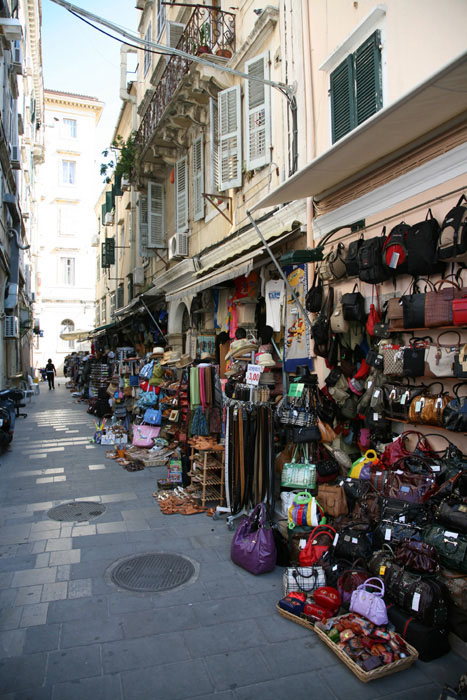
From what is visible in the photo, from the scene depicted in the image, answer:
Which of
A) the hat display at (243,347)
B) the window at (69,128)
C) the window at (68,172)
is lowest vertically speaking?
the hat display at (243,347)

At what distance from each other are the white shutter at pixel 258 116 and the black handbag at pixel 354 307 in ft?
14.0

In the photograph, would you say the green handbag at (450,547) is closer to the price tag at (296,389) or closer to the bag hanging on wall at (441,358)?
the bag hanging on wall at (441,358)

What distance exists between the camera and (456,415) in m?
4.31

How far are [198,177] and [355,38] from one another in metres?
6.83

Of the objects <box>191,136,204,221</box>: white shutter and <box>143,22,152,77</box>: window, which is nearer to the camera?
<box>191,136,204,221</box>: white shutter

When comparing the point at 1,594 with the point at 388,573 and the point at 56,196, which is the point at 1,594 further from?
the point at 56,196

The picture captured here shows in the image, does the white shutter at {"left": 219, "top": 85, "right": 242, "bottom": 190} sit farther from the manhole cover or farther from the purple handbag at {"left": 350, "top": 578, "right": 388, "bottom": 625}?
the purple handbag at {"left": 350, "top": 578, "right": 388, "bottom": 625}

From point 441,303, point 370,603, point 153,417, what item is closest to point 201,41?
point 153,417

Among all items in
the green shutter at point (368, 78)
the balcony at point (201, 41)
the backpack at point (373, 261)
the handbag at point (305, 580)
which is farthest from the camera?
the balcony at point (201, 41)

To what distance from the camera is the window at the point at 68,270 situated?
42875mm

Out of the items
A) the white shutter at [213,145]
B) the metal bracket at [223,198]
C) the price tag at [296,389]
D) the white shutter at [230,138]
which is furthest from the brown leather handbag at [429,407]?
the white shutter at [213,145]

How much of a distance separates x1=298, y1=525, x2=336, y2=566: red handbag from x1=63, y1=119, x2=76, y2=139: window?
45.5m

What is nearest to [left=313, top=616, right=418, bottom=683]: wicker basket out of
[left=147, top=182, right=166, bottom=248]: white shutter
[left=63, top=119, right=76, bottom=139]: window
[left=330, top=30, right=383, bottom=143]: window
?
[left=330, top=30, right=383, bottom=143]: window

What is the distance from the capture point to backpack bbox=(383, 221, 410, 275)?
16.4 feet
